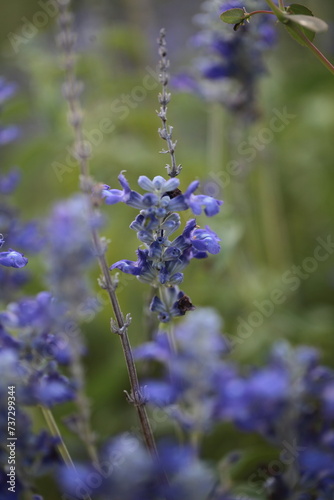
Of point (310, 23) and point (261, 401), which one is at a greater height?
point (310, 23)

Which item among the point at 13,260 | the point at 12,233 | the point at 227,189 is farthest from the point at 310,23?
the point at 227,189

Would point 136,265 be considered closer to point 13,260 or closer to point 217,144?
point 13,260

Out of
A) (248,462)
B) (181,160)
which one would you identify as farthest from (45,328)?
(181,160)

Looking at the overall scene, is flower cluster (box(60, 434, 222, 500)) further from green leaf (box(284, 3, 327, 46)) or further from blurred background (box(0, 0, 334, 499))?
blurred background (box(0, 0, 334, 499))

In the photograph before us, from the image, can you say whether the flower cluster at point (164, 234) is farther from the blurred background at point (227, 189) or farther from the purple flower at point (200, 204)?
the blurred background at point (227, 189)

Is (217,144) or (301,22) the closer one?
(301,22)
